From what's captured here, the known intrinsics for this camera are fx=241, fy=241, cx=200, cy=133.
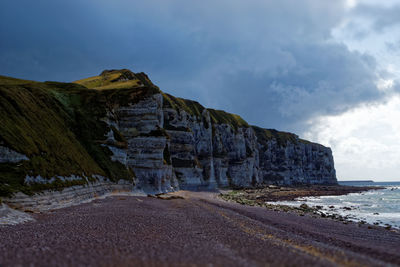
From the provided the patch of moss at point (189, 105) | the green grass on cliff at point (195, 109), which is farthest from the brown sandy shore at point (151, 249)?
the patch of moss at point (189, 105)

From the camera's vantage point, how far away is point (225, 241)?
12.7 m

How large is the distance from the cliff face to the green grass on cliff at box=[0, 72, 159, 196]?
4.7 inches

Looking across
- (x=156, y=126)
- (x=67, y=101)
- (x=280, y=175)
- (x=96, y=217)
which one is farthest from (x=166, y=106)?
(x=280, y=175)

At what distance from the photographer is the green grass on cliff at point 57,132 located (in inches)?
875

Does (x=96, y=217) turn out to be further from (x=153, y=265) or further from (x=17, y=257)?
(x=153, y=265)

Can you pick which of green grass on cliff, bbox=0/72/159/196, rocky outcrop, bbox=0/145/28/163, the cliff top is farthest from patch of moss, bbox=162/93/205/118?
rocky outcrop, bbox=0/145/28/163

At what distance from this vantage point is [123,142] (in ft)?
160

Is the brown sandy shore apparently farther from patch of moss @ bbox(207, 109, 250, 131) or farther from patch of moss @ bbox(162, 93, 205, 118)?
patch of moss @ bbox(207, 109, 250, 131)

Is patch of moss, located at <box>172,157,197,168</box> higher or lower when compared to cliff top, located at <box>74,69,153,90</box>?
lower

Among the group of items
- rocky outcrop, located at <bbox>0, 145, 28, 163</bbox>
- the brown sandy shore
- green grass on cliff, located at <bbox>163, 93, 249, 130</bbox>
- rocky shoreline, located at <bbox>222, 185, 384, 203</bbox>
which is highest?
green grass on cliff, located at <bbox>163, 93, 249, 130</bbox>

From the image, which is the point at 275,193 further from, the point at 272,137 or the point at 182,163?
the point at 272,137

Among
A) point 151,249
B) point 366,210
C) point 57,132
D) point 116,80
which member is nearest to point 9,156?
point 57,132

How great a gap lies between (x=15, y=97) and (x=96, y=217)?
889 inches

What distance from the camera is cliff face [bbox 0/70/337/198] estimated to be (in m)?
24.3
